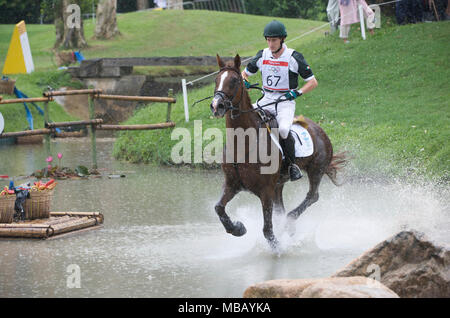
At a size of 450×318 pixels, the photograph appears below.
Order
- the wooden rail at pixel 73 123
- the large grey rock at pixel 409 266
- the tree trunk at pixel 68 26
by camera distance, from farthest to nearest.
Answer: the tree trunk at pixel 68 26 → the wooden rail at pixel 73 123 → the large grey rock at pixel 409 266

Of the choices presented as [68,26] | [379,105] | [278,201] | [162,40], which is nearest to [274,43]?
[278,201]

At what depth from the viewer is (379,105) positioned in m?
17.7

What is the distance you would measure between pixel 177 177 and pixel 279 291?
29.3 feet

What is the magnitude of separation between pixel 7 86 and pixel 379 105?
1031 cm

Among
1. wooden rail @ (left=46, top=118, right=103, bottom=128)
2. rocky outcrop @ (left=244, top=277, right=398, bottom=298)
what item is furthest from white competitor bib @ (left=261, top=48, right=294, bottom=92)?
wooden rail @ (left=46, top=118, right=103, bottom=128)

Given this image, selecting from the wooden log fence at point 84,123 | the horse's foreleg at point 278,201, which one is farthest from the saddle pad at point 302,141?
the wooden log fence at point 84,123

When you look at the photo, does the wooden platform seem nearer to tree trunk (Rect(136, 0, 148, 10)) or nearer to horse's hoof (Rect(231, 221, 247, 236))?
horse's hoof (Rect(231, 221, 247, 236))

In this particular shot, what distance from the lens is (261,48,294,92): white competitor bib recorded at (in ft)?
30.8

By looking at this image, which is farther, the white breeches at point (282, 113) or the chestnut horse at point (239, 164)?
the white breeches at point (282, 113)

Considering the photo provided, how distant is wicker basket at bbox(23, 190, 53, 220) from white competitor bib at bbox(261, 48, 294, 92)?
3.41 metres

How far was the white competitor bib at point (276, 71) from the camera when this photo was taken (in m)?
9.38

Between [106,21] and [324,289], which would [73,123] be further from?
[106,21]

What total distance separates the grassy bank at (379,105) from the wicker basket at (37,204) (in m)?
4.84

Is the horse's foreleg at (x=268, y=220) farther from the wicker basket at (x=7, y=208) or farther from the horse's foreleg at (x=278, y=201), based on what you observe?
the wicker basket at (x=7, y=208)
